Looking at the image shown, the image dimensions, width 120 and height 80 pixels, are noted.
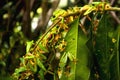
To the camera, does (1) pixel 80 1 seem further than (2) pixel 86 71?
Yes

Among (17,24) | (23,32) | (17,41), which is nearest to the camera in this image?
(23,32)

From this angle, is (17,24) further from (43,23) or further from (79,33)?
(79,33)

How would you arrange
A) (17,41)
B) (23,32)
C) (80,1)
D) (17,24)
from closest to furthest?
1. (80,1)
2. (23,32)
3. (17,41)
4. (17,24)

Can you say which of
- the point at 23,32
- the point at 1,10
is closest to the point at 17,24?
the point at 1,10

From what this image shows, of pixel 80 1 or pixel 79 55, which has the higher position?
pixel 80 1
